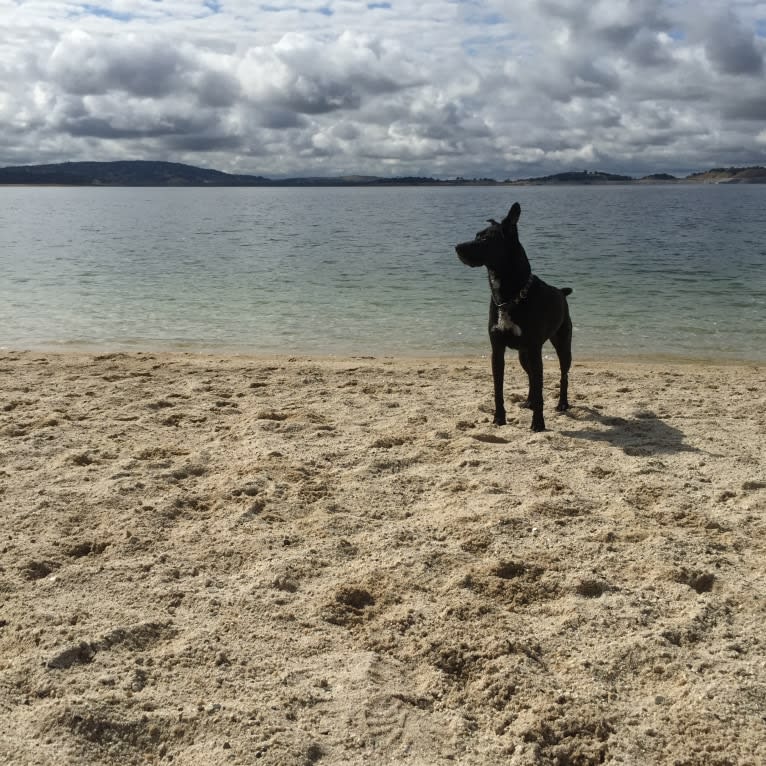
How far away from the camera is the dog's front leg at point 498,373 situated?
7.00 m

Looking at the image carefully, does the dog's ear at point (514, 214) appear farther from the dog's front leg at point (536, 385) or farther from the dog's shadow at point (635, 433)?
the dog's shadow at point (635, 433)

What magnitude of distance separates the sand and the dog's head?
5.37 feet

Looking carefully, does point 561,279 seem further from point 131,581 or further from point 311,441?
point 131,581

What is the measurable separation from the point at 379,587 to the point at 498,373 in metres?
3.39

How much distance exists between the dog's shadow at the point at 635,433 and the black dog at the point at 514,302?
56cm

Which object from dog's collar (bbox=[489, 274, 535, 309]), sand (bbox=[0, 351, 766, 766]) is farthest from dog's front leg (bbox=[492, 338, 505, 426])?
dog's collar (bbox=[489, 274, 535, 309])

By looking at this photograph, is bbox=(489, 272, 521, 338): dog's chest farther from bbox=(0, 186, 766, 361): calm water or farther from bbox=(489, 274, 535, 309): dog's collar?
bbox=(0, 186, 766, 361): calm water

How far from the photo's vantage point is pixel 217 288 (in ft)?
68.2

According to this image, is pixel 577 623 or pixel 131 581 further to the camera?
pixel 131 581

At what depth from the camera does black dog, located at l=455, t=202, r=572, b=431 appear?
6.40 metres

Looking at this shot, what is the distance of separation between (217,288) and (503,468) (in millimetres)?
16196

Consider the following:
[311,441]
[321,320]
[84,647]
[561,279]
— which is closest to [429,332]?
[321,320]

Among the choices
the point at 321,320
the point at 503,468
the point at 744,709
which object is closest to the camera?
the point at 744,709

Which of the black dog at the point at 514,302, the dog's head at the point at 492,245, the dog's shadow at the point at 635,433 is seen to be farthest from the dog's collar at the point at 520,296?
the dog's shadow at the point at 635,433
